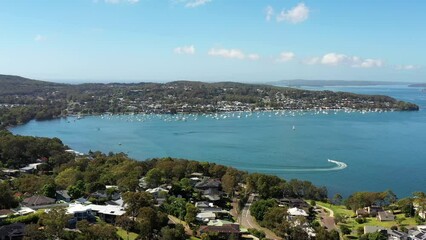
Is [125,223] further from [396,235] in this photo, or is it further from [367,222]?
[367,222]

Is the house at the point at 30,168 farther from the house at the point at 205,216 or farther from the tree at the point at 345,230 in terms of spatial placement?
the tree at the point at 345,230

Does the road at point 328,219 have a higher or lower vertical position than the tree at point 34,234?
lower

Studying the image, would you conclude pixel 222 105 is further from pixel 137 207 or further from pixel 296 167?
pixel 137 207

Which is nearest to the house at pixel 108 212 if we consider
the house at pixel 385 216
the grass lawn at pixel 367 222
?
the grass lawn at pixel 367 222

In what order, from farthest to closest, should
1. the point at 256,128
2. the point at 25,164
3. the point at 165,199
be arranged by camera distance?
the point at 256,128 < the point at 25,164 < the point at 165,199

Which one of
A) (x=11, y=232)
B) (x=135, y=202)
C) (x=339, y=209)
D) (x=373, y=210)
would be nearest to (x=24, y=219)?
(x=11, y=232)

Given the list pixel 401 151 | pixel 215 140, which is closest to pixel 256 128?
pixel 215 140
